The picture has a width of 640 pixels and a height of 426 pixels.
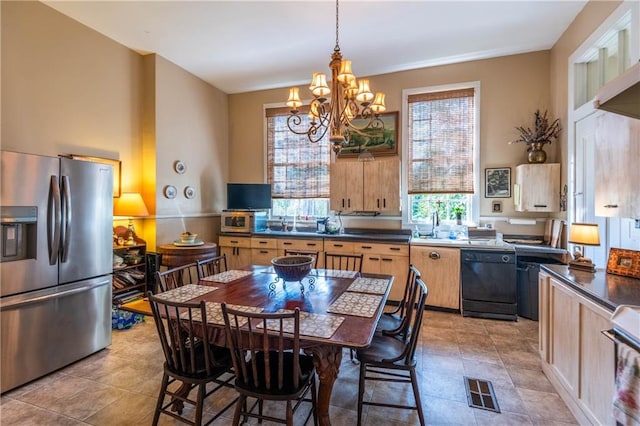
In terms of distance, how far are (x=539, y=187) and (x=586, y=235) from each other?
1.87m

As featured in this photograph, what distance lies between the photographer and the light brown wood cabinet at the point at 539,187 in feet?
12.7

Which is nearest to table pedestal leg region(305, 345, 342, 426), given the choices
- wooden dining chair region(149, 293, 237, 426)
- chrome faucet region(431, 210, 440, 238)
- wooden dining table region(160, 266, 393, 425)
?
wooden dining table region(160, 266, 393, 425)

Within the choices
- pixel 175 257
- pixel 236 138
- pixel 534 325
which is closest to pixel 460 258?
pixel 534 325

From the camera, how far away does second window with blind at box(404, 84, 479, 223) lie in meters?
4.45

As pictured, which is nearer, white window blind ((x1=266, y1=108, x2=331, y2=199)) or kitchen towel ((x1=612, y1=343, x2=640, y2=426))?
kitchen towel ((x1=612, y1=343, x2=640, y2=426))

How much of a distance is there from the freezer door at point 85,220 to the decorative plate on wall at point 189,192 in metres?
1.69

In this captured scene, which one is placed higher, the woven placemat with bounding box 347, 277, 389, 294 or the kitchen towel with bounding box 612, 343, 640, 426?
the woven placemat with bounding box 347, 277, 389, 294

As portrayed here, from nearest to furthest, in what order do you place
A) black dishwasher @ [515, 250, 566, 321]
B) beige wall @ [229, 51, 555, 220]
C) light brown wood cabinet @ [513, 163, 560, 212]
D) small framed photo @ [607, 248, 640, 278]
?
small framed photo @ [607, 248, 640, 278], black dishwasher @ [515, 250, 566, 321], light brown wood cabinet @ [513, 163, 560, 212], beige wall @ [229, 51, 555, 220]

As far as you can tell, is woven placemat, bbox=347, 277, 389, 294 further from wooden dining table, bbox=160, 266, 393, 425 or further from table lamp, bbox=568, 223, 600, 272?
table lamp, bbox=568, 223, 600, 272

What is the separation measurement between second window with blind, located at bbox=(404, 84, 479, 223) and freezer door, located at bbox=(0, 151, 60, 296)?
→ 4204 millimetres

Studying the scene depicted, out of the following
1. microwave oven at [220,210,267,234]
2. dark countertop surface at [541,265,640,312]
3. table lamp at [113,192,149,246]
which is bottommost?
dark countertop surface at [541,265,640,312]

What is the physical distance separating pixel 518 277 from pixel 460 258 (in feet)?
2.41

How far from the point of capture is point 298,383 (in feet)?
5.34

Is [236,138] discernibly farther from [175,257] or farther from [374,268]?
[374,268]
